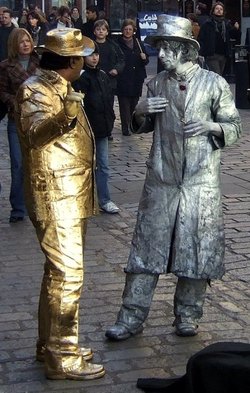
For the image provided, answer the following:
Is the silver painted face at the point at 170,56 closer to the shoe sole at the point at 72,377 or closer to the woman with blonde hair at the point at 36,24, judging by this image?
the shoe sole at the point at 72,377

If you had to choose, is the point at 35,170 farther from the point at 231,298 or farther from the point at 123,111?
the point at 123,111

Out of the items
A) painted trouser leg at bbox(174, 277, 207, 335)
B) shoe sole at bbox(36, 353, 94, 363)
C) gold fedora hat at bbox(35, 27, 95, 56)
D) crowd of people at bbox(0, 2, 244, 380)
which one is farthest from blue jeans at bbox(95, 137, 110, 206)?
gold fedora hat at bbox(35, 27, 95, 56)

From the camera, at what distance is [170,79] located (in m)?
6.07

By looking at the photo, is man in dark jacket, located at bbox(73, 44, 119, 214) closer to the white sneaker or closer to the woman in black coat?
the white sneaker

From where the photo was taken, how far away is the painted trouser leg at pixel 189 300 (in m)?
6.15

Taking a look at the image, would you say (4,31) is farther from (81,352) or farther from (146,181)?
(81,352)

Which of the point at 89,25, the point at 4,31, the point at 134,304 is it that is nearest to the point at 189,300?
the point at 134,304

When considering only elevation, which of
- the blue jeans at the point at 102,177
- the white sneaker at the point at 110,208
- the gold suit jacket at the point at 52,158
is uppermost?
the gold suit jacket at the point at 52,158

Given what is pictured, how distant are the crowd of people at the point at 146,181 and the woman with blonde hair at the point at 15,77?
9.86 feet

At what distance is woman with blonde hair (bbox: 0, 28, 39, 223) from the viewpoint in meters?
9.22

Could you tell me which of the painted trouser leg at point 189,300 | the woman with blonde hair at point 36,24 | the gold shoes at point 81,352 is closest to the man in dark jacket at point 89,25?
the woman with blonde hair at point 36,24

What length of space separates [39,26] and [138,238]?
16.3 m

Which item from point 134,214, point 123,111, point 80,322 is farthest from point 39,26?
point 80,322

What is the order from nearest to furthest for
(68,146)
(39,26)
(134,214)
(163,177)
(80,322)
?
(68,146) < (163,177) < (80,322) < (134,214) < (39,26)
